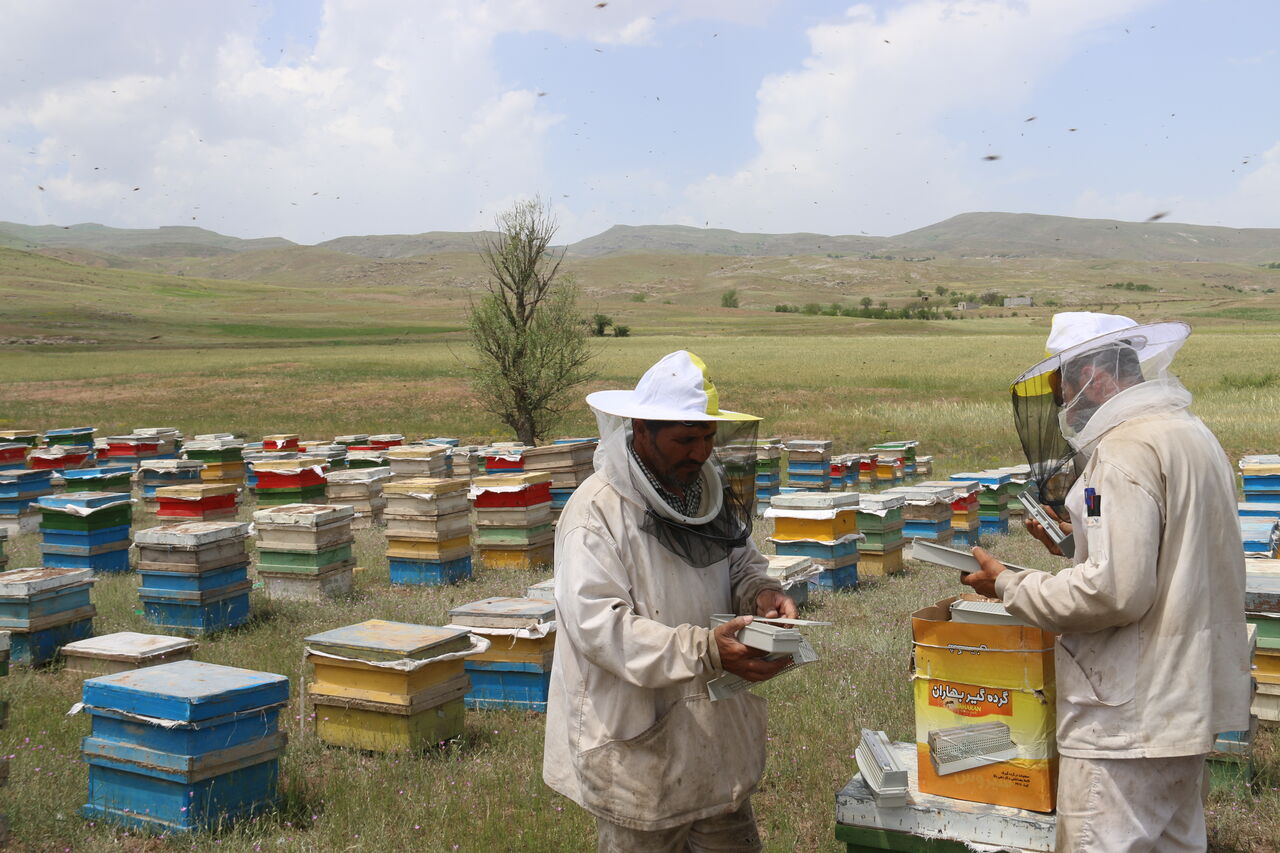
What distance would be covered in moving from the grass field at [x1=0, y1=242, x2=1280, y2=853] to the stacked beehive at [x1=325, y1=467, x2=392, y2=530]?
2.09 feet

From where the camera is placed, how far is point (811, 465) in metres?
15.7

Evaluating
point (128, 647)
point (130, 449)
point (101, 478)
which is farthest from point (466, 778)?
point (130, 449)

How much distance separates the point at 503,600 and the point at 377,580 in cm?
452

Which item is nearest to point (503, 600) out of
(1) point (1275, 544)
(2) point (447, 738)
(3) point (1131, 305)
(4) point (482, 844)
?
(2) point (447, 738)

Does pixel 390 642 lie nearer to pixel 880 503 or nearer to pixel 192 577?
pixel 192 577

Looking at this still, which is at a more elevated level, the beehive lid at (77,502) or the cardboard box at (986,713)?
the cardboard box at (986,713)

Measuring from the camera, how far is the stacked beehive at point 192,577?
8242 millimetres

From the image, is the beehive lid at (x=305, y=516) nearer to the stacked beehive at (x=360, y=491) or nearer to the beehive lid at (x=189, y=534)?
the beehive lid at (x=189, y=534)

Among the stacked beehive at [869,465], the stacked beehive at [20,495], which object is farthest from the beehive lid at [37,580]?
the stacked beehive at [869,465]

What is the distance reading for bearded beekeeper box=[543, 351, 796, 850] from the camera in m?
2.75

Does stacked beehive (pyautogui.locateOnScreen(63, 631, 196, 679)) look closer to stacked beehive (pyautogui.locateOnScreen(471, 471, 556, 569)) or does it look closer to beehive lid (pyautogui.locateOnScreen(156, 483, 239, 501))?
stacked beehive (pyautogui.locateOnScreen(471, 471, 556, 569))

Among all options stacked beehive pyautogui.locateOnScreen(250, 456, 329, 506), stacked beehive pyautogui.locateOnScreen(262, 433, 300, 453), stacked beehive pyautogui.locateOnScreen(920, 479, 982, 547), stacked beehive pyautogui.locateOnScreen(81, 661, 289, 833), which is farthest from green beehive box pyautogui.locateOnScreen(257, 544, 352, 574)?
stacked beehive pyautogui.locateOnScreen(262, 433, 300, 453)

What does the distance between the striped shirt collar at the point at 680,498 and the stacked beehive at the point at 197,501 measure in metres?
9.31

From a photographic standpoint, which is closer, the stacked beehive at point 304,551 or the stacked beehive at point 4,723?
the stacked beehive at point 4,723
